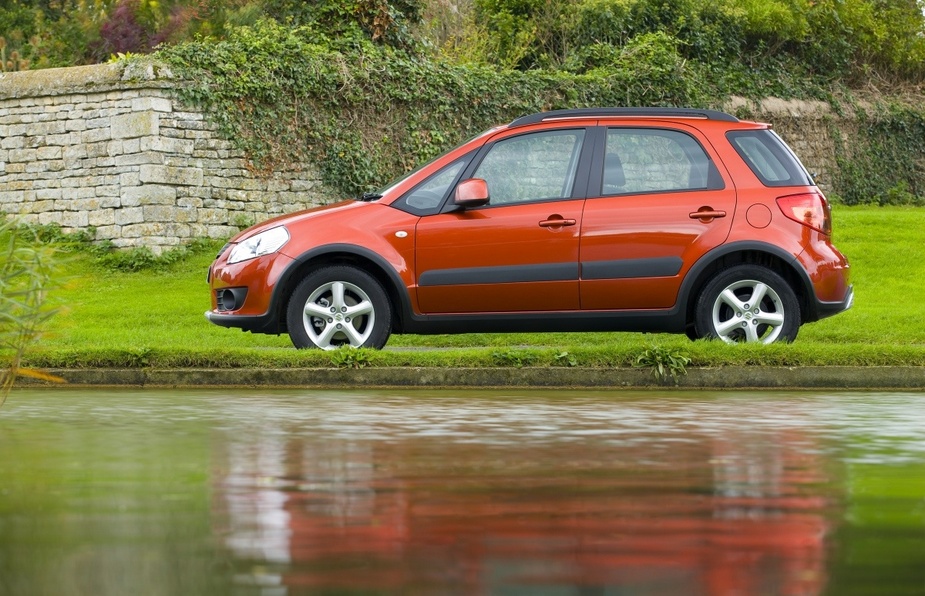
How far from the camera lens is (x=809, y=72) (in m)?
33.0

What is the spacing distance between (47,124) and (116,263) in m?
2.85

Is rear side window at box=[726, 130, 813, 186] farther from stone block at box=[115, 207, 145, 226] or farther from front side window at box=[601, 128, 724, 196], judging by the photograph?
stone block at box=[115, 207, 145, 226]

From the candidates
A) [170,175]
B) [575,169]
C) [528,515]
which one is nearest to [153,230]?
[170,175]

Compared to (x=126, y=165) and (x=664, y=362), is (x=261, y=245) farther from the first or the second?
(x=126, y=165)

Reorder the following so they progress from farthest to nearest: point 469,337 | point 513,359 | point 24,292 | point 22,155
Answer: point 22,155
point 469,337
point 513,359
point 24,292

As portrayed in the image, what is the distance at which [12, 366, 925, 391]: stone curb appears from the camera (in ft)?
33.6

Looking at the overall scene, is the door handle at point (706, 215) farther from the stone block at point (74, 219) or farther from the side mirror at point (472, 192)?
the stone block at point (74, 219)

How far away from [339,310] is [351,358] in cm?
105

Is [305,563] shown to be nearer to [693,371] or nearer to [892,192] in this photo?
[693,371]

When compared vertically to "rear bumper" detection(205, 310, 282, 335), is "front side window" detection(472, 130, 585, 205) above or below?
above

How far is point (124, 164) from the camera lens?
2214 centimetres

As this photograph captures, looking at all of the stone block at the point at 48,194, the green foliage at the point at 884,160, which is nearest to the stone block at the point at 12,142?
the stone block at the point at 48,194

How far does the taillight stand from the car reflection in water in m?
4.27

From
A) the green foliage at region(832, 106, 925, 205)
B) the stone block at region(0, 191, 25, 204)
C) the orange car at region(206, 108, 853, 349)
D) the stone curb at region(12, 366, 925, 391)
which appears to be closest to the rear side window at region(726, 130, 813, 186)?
the orange car at region(206, 108, 853, 349)
